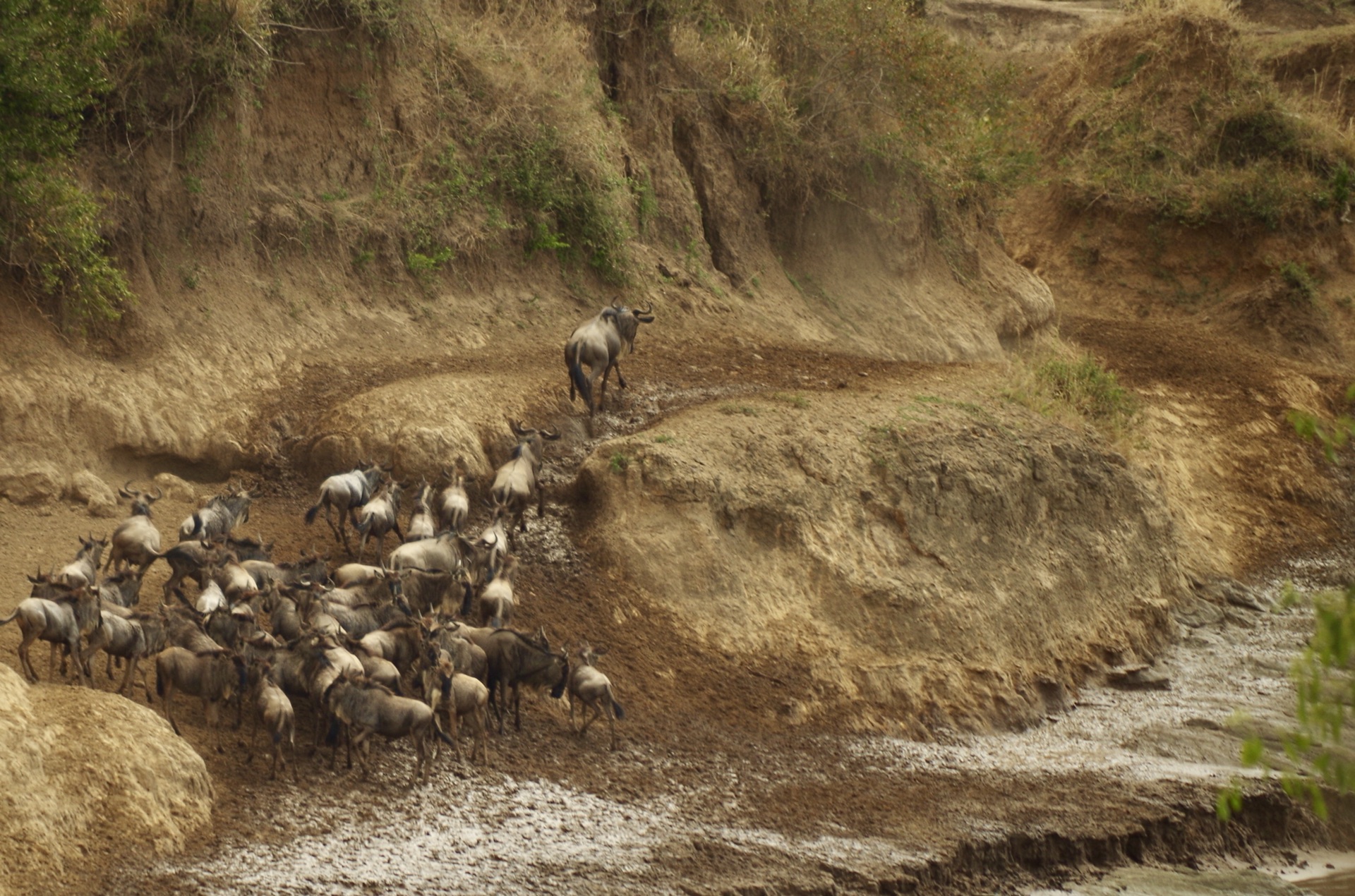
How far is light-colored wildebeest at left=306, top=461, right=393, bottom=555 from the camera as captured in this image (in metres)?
13.1

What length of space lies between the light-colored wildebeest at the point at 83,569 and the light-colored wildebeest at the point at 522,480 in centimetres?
375

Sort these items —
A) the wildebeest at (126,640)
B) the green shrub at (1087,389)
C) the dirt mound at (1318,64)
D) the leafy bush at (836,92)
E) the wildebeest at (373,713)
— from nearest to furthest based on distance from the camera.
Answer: the wildebeest at (373,713), the wildebeest at (126,640), the green shrub at (1087,389), the leafy bush at (836,92), the dirt mound at (1318,64)

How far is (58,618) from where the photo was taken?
942cm

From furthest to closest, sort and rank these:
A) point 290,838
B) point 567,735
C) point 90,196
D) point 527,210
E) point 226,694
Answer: point 527,210 < point 90,196 < point 567,735 < point 226,694 < point 290,838

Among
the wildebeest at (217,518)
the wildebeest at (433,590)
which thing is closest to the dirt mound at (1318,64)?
the wildebeest at (433,590)

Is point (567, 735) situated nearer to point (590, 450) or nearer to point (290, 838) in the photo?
point (290, 838)

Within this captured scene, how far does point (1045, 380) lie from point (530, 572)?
9.08 m

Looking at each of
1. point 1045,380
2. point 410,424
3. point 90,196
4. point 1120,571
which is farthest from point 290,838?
point 1045,380

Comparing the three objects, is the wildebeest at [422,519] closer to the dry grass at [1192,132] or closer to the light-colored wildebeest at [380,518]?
the light-colored wildebeest at [380,518]

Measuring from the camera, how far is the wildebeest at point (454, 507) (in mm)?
13125

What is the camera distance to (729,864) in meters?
9.05

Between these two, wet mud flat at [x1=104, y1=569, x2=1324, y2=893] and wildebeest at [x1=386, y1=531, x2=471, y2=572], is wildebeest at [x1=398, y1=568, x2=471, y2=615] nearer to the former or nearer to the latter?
wildebeest at [x1=386, y1=531, x2=471, y2=572]

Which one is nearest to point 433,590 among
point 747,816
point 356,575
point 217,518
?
point 356,575

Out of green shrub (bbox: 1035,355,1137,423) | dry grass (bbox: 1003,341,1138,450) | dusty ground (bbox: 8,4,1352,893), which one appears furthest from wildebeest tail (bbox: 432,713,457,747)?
green shrub (bbox: 1035,355,1137,423)
